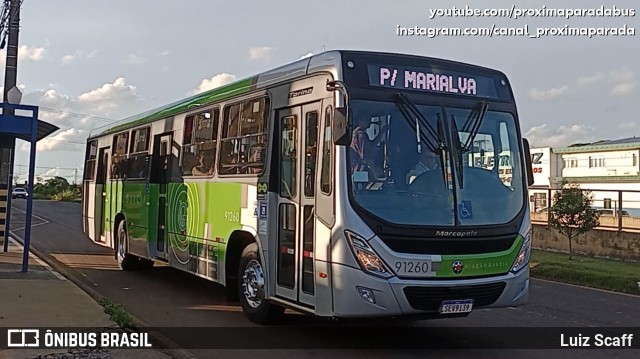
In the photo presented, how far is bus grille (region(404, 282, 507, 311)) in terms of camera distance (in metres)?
7.62

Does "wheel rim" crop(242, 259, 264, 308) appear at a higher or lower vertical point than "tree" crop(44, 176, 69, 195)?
lower

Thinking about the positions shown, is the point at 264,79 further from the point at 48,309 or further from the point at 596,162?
the point at 596,162

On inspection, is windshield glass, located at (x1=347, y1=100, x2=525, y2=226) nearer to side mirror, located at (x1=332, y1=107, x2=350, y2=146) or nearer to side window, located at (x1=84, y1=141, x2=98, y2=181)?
side mirror, located at (x1=332, y1=107, x2=350, y2=146)

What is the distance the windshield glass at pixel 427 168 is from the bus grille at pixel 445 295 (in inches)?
27.4

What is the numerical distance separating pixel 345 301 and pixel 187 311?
4.01m

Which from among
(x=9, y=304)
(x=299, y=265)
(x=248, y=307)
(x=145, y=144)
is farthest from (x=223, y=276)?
(x=145, y=144)

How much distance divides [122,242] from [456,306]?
9.90 metres

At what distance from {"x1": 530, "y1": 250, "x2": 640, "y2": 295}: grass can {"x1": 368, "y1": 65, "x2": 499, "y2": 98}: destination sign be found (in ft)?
25.0

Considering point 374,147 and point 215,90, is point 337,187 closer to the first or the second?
point 374,147

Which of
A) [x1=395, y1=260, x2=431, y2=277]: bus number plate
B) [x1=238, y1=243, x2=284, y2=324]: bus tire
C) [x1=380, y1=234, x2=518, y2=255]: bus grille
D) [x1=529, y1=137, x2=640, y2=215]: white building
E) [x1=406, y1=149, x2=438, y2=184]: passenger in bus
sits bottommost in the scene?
[x1=238, y1=243, x2=284, y2=324]: bus tire

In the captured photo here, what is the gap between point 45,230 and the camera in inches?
1086

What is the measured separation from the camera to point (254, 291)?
9680mm

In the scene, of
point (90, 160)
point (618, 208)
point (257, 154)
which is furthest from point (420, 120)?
point (618, 208)

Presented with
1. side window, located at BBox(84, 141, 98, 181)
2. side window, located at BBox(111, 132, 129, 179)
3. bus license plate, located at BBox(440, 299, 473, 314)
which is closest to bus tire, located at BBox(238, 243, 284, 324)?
bus license plate, located at BBox(440, 299, 473, 314)
